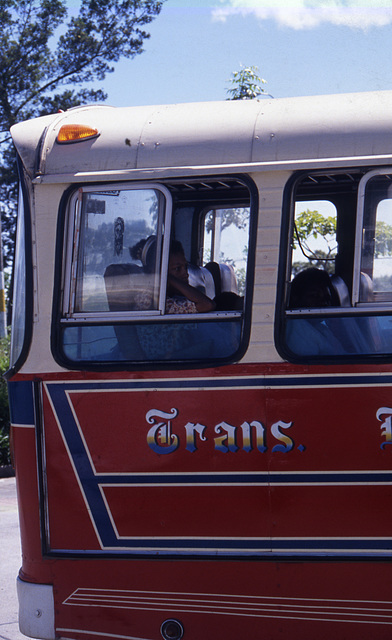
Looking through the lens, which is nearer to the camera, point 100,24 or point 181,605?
point 181,605

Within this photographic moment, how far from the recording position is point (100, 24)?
21453 mm

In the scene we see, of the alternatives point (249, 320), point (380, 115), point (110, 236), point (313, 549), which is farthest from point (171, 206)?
point (313, 549)

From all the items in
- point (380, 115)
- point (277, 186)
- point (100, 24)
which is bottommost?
point (277, 186)

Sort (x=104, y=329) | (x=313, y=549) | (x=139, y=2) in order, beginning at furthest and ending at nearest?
1. (x=139, y=2)
2. (x=104, y=329)
3. (x=313, y=549)

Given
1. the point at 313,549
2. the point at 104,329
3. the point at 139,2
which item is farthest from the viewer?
the point at 139,2

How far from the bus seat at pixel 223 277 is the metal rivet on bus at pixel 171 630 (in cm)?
165

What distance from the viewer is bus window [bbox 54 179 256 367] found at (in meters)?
3.76

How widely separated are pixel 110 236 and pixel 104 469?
1.13 m

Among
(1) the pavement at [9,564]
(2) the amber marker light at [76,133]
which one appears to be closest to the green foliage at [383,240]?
(2) the amber marker light at [76,133]

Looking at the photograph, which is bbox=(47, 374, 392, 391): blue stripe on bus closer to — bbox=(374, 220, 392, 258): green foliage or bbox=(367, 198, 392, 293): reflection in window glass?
bbox=(367, 198, 392, 293): reflection in window glass

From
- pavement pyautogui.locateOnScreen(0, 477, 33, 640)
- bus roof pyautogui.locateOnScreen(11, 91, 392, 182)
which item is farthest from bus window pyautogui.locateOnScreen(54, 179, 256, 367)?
pavement pyautogui.locateOnScreen(0, 477, 33, 640)

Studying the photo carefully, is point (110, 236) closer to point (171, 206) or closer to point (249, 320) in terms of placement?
point (171, 206)

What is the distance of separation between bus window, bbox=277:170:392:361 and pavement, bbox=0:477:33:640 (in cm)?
290

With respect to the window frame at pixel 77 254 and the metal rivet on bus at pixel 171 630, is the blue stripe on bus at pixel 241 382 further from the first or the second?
the metal rivet on bus at pixel 171 630
